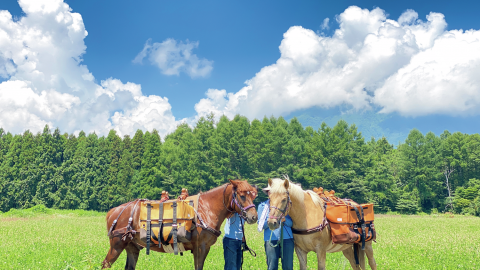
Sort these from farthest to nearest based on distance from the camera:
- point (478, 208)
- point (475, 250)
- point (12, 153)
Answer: point (12, 153) < point (478, 208) < point (475, 250)

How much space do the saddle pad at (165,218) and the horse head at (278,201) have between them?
6.55 ft

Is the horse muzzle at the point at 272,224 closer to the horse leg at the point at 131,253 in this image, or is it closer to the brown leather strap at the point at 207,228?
the brown leather strap at the point at 207,228

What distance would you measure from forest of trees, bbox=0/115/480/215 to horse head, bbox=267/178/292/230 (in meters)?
34.0

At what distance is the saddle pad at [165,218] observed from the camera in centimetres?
630

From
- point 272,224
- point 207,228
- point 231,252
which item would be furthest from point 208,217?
point 272,224

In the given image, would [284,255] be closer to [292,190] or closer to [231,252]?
[231,252]

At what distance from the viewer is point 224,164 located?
140 ft

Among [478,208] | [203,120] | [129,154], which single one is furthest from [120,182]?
[478,208]

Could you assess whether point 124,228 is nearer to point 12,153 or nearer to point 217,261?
point 217,261

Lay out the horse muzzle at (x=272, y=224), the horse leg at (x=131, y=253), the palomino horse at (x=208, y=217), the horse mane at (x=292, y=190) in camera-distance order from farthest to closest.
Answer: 1. the horse leg at (x=131, y=253)
2. the palomino horse at (x=208, y=217)
3. the horse mane at (x=292, y=190)
4. the horse muzzle at (x=272, y=224)

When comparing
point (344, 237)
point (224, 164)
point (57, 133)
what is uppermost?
point (57, 133)

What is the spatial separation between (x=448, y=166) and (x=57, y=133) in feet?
→ 225

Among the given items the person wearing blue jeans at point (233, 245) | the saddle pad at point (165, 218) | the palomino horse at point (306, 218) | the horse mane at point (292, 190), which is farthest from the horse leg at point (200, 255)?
the horse mane at point (292, 190)

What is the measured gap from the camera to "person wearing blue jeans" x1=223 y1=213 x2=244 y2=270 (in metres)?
5.88
